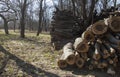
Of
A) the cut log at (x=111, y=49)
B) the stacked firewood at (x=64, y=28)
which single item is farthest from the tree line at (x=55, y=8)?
the cut log at (x=111, y=49)

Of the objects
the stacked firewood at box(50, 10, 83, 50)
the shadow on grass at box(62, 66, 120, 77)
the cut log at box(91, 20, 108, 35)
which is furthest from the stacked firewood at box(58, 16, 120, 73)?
the stacked firewood at box(50, 10, 83, 50)

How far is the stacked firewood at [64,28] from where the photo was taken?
11625mm

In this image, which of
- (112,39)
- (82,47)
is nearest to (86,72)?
(82,47)

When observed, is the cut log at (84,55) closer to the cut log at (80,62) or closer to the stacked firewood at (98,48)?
the stacked firewood at (98,48)

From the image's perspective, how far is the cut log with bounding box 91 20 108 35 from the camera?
7512 mm

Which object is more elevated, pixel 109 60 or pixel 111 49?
pixel 111 49

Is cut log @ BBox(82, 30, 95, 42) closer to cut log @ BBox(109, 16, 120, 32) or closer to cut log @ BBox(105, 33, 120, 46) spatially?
cut log @ BBox(105, 33, 120, 46)

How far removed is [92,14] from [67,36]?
2352mm

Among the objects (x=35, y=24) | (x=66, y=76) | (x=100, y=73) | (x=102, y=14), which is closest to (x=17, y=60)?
(x=66, y=76)

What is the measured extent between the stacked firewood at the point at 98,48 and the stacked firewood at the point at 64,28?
3636 mm

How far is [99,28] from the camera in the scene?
758 centimetres

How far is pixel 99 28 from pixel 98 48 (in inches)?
28.8

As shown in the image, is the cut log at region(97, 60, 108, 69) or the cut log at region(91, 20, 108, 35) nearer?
the cut log at region(97, 60, 108, 69)

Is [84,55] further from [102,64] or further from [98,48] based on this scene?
[102,64]
